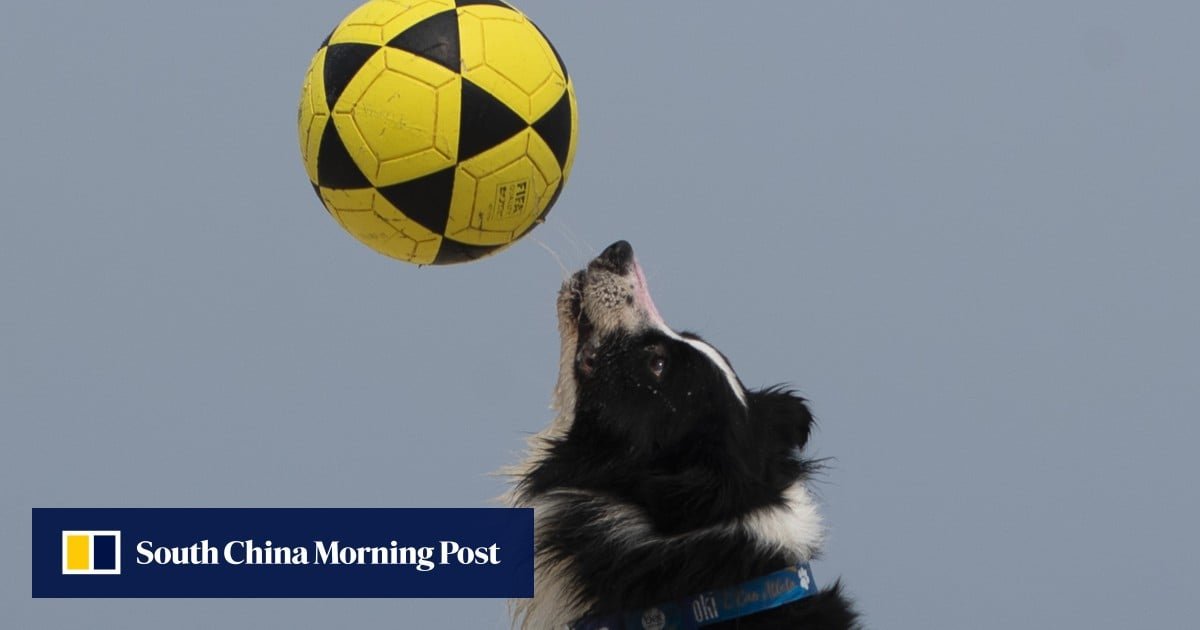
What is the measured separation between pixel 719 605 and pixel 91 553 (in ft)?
9.54

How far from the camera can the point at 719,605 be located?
4660mm

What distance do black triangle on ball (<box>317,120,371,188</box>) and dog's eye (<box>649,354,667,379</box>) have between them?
2.97 ft

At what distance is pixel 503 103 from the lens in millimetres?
5090

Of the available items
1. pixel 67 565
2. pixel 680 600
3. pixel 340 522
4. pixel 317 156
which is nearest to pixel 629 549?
pixel 680 600

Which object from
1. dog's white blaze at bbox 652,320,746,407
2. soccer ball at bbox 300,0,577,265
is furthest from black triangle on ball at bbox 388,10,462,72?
dog's white blaze at bbox 652,320,746,407

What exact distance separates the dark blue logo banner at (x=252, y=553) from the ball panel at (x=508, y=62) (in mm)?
1699

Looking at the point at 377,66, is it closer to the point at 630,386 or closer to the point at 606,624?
the point at 630,386

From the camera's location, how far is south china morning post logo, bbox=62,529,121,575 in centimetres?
666

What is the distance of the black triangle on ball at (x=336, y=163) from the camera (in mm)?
5121

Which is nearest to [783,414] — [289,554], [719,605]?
[719,605]

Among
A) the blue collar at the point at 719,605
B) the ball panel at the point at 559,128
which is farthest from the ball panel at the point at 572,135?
the blue collar at the point at 719,605

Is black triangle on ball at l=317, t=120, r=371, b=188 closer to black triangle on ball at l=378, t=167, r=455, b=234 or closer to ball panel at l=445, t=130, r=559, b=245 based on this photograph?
black triangle on ball at l=378, t=167, r=455, b=234

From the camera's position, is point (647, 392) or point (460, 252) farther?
point (460, 252)

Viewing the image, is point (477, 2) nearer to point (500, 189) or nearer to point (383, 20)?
point (383, 20)
